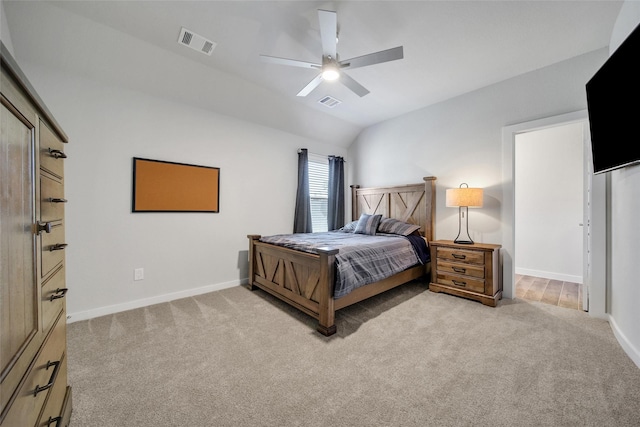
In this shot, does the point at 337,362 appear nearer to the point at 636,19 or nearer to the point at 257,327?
the point at 257,327

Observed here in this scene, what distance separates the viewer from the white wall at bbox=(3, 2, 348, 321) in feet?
8.18

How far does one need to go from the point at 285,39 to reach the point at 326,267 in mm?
2247

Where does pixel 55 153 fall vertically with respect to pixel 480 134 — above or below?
below

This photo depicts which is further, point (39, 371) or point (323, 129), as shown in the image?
point (323, 129)

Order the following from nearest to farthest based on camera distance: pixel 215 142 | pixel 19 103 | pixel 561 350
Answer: pixel 19 103, pixel 561 350, pixel 215 142

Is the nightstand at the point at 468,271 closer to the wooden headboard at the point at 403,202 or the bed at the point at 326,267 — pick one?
the bed at the point at 326,267

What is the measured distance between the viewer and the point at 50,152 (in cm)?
105

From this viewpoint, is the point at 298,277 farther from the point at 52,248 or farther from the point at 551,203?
the point at 551,203

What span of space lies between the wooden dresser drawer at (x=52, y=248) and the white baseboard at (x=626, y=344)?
351 centimetres

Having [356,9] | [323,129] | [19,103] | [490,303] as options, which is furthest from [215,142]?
[490,303]

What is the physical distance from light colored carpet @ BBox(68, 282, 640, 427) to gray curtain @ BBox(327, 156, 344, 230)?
2400mm

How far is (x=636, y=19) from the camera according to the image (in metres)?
1.83

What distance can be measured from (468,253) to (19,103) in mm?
3691

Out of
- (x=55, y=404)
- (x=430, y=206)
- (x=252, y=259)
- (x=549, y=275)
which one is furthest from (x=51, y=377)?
(x=549, y=275)
